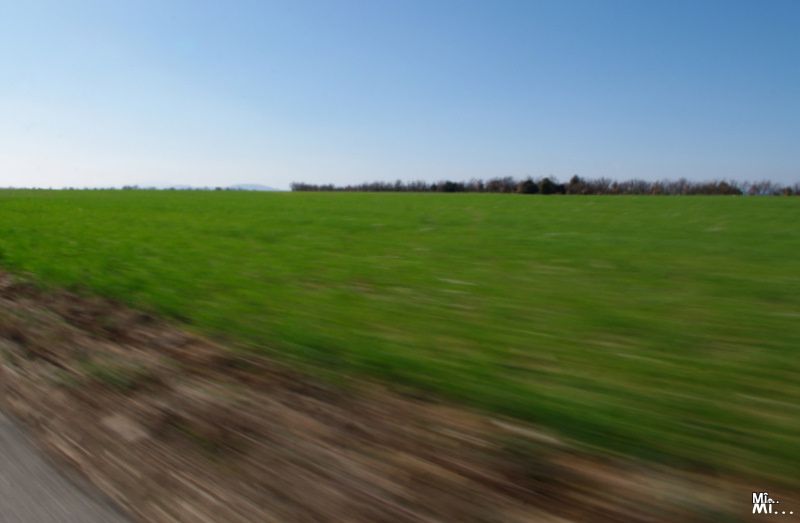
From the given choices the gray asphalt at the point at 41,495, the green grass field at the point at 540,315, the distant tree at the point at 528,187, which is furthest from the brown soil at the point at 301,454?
the distant tree at the point at 528,187

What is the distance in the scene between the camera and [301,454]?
11.5 ft

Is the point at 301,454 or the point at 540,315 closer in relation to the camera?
the point at 301,454

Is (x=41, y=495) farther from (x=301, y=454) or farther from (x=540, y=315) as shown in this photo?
(x=540, y=315)

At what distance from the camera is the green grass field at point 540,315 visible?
3.63 metres

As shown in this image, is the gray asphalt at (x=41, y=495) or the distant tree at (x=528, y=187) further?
the distant tree at (x=528, y=187)

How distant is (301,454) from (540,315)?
3190mm

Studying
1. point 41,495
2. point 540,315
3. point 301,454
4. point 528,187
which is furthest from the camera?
point 528,187

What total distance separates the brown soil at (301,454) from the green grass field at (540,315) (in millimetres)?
281

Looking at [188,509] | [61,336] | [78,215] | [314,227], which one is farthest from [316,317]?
[78,215]

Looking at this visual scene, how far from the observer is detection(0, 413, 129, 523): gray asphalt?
2.98 m

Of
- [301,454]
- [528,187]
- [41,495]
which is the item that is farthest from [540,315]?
[528,187]

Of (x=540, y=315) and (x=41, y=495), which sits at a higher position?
(x=540, y=315)

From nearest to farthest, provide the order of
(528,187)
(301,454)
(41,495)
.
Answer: (41,495) → (301,454) → (528,187)

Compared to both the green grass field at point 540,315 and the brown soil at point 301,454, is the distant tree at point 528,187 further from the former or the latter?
the brown soil at point 301,454
